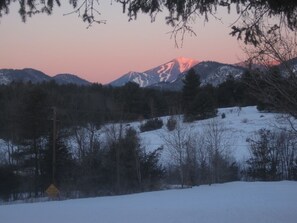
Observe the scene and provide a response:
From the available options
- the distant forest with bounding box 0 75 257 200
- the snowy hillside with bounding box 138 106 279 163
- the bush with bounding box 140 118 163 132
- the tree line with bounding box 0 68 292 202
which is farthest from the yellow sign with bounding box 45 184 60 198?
the bush with bounding box 140 118 163 132

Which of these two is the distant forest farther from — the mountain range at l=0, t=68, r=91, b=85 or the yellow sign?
the mountain range at l=0, t=68, r=91, b=85

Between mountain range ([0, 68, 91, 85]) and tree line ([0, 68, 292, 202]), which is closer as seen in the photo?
tree line ([0, 68, 292, 202])

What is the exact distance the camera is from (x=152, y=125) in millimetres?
67812

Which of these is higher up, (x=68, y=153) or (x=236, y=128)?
(x=236, y=128)

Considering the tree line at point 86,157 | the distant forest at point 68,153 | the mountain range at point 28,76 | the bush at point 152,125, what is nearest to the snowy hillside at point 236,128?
the bush at point 152,125

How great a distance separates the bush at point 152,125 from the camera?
2643 inches

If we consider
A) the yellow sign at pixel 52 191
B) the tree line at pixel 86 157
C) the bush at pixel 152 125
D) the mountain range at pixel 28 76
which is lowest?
the yellow sign at pixel 52 191

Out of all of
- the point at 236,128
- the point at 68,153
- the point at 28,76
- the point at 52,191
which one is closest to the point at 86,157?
the point at 68,153

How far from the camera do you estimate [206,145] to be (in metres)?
49.7

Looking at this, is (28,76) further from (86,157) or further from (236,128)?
(86,157)

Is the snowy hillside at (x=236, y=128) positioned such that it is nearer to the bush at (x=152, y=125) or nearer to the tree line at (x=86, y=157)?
the bush at (x=152, y=125)

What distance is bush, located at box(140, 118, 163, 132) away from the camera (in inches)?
2643

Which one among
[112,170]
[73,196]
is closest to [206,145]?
[112,170]

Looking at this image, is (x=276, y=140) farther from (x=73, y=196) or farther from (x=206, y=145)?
(x=73, y=196)
